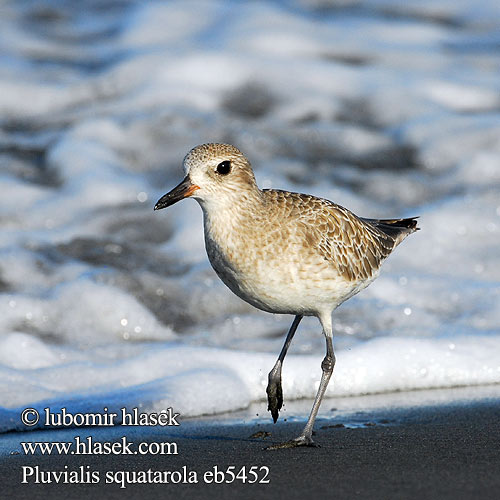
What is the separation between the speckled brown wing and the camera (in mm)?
5418

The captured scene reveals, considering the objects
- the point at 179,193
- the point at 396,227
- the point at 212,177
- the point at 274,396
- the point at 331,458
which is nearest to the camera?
the point at 331,458

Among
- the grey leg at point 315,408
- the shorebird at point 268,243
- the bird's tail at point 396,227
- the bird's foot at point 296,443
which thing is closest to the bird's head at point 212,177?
the shorebird at point 268,243

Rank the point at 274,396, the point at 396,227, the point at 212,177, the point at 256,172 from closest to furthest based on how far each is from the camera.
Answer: the point at 212,177, the point at 274,396, the point at 396,227, the point at 256,172

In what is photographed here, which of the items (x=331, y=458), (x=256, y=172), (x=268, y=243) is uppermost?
(x=256, y=172)

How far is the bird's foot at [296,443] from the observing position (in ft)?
16.2

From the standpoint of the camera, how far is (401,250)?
945 cm

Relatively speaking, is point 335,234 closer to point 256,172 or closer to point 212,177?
point 212,177

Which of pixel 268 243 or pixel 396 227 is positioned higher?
pixel 396 227

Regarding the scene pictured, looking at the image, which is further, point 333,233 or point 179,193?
point 333,233

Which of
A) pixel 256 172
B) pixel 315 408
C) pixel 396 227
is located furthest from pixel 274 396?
pixel 256 172

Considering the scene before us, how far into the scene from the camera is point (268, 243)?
5.16 meters

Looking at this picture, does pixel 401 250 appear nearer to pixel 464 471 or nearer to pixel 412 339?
pixel 412 339

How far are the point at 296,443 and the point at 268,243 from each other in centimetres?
112

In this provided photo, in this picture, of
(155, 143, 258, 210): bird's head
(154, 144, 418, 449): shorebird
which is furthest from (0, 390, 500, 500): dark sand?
(155, 143, 258, 210): bird's head
